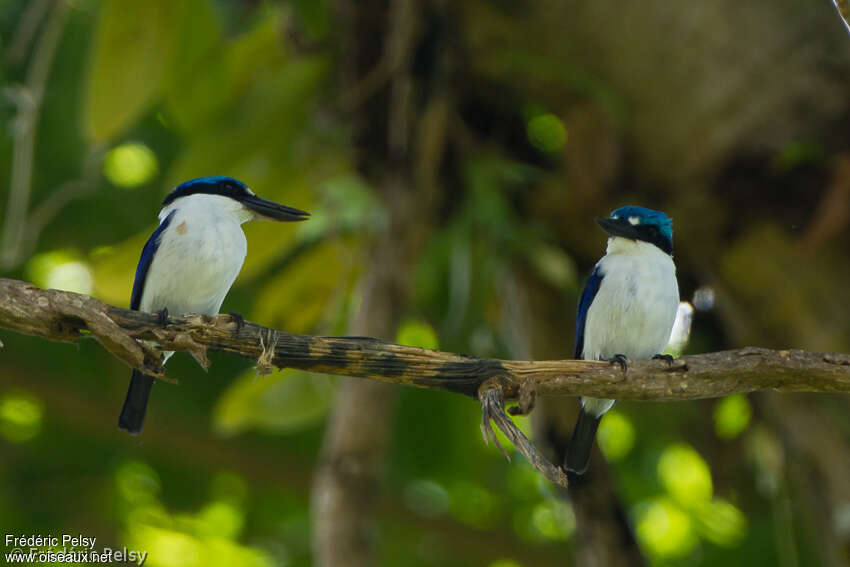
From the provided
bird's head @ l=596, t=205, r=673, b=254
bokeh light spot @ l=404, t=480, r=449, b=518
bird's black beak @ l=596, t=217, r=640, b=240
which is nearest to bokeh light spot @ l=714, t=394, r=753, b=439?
bokeh light spot @ l=404, t=480, r=449, b=518

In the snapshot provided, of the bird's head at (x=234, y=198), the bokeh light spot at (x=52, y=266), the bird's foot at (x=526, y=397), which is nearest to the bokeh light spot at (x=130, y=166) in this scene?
the bokeh light spot at (x=52, y=266)

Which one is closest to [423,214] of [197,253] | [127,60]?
[127,60]

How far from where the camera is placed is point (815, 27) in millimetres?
4812

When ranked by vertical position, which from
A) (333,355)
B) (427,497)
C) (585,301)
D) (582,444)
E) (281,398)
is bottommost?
(333,355)

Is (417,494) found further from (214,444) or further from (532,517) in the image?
(214,444)

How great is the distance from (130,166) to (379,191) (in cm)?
168

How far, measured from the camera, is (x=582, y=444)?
292 centimetres

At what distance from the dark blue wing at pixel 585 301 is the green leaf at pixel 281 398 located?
59.0 inches

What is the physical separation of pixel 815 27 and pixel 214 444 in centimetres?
395

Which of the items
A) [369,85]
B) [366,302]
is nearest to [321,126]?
[369,85]

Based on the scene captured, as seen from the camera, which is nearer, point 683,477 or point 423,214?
point 423,214

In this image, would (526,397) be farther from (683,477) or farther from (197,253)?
(683,477)

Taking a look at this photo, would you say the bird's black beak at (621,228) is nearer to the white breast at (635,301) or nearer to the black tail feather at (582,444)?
the white breast at (635,301)

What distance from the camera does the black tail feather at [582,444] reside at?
2881 millimetres
